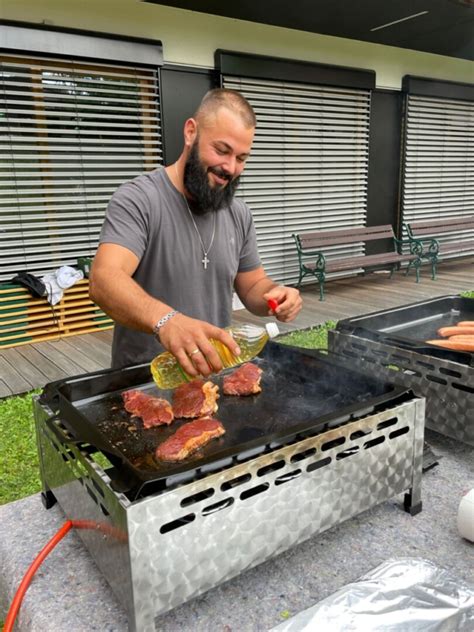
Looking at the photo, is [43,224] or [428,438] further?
[43,224]

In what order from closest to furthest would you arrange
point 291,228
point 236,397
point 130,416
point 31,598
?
point 31,598 < point 130,416 < point 236,397 < point 291,228

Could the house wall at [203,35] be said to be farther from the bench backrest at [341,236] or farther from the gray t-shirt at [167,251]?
the gray t-shirt at [167,251]

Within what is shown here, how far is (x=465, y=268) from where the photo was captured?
9547 mm

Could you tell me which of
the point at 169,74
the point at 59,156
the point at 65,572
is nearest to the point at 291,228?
the point at 169,74

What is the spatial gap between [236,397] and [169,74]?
5.61 metres

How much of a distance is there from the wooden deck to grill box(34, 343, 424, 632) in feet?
10.6

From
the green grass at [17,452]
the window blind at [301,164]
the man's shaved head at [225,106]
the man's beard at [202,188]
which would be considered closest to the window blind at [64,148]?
the window blind at [301,164]

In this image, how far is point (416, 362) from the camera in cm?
164

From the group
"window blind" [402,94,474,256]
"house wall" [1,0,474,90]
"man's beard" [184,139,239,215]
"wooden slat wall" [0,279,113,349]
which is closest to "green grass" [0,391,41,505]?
"wooden slat wall" [0,279,113,349]

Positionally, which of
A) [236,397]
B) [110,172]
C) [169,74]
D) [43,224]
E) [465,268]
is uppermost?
[169,74]

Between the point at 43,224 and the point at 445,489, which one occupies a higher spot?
the point at 43,224

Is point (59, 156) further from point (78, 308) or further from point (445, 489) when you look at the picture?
point (445, 489)

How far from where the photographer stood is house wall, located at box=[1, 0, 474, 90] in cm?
533

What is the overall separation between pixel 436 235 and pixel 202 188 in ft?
28.8
